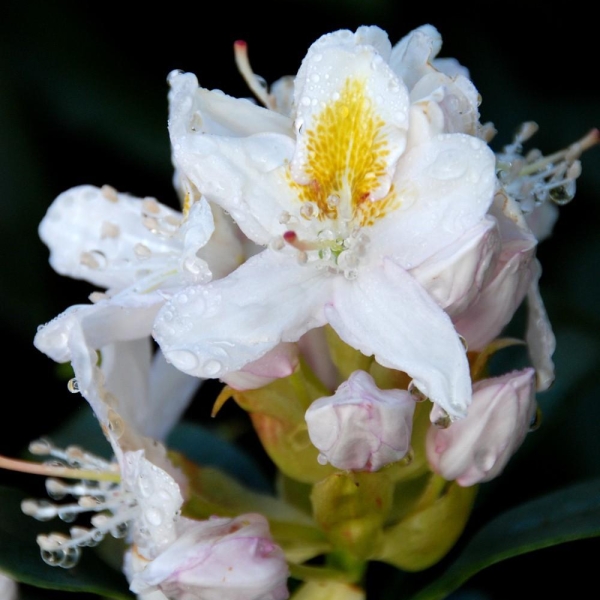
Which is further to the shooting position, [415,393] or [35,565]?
[35,565]

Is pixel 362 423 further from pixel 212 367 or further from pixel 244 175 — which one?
pixel 244 175

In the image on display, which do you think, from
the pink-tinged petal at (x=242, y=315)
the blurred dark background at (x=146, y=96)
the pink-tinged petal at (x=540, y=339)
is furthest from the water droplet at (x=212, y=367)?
the blurred dark background at (x=146, y=96)

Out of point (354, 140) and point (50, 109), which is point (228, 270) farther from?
point (50, 109)

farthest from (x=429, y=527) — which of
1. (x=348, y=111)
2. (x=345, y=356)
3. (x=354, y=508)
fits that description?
(x=348, y=111)

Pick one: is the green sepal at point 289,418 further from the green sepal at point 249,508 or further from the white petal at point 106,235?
the white petal at point 106,235

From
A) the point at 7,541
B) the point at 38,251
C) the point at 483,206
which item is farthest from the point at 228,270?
the point at 38,251

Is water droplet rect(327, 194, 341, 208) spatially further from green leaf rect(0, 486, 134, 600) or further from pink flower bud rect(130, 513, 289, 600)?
green leaf rect(0, 486, 134, 600)
